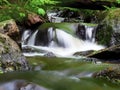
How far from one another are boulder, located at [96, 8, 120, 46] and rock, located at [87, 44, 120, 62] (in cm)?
258

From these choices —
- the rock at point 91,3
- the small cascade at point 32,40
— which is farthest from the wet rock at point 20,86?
the rock at point 91,3

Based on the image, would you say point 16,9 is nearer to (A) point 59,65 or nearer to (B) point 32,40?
(B) point 32,40

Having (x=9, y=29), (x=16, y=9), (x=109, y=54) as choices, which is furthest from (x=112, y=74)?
(x=16, y=9)

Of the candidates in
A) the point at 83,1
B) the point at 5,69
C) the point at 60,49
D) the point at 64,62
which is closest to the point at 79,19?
the point at 83,1

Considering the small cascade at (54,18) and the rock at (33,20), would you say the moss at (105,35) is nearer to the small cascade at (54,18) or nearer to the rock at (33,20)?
the rock at (33,20)

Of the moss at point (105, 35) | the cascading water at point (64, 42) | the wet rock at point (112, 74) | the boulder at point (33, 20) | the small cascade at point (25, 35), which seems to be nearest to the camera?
the wet rock at point (112, 74)

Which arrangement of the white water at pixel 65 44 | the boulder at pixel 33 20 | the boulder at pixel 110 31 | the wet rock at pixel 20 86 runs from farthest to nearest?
the boulder at pixel 33 20
the boulder at pixel 110 31
the white water at pixel 65 44
the wet rock at pixel 20 86

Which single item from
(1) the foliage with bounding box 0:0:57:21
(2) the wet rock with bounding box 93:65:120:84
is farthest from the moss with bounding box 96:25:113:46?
(2) the wet rock with bounding box 93:65:120:84

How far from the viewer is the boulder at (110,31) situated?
41.1 ft

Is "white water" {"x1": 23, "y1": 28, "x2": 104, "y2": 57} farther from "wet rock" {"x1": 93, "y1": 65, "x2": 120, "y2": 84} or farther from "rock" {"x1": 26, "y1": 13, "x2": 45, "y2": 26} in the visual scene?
"wet rock" {"x1": 93, "y1": 65, "x2": 120, "y2": 84}

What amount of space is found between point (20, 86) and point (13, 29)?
5190 mm

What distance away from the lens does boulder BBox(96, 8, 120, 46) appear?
12523 millimetres

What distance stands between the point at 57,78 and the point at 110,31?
20.9ft

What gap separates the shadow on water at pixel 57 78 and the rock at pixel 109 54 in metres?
1.41
